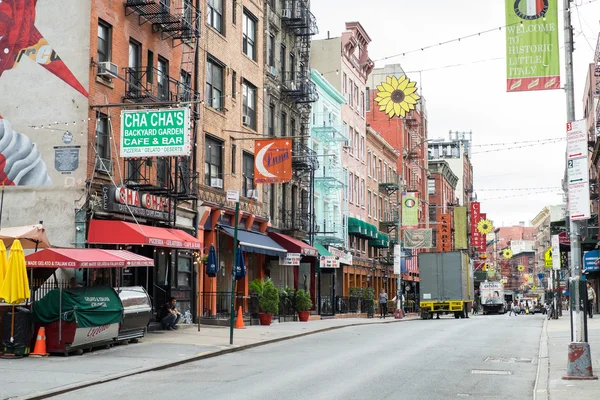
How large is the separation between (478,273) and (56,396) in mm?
104996

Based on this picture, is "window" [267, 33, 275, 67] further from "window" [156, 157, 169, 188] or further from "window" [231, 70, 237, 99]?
"window" [156, 157, 169, 188]

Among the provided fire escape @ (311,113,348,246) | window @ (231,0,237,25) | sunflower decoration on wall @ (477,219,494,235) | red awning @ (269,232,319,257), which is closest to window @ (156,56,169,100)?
window @ (231,0,237,25)

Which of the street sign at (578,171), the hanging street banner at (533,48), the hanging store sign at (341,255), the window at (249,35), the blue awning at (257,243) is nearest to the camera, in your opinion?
the street sign at (578,171)

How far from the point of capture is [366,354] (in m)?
20.4

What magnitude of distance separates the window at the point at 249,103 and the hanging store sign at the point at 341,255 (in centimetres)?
1100

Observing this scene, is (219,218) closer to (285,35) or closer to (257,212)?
(257,212)

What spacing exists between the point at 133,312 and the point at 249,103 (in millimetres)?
17062

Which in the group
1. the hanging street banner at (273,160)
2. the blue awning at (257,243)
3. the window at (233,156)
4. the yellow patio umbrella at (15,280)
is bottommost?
the yellow patio umbrella at (15,280)

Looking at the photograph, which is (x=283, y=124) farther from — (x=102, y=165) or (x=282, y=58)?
(x=102, y=165)

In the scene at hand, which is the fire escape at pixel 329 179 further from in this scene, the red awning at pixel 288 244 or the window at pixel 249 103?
the window at pixel 249 103

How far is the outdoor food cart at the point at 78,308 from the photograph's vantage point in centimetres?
1834

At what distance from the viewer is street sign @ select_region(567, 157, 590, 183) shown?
49.1 feet

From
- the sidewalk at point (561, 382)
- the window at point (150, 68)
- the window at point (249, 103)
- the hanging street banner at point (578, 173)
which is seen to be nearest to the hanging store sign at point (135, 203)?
the window at point (150, 68)

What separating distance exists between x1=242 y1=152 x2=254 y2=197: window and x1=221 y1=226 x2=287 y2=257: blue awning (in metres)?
1.94
